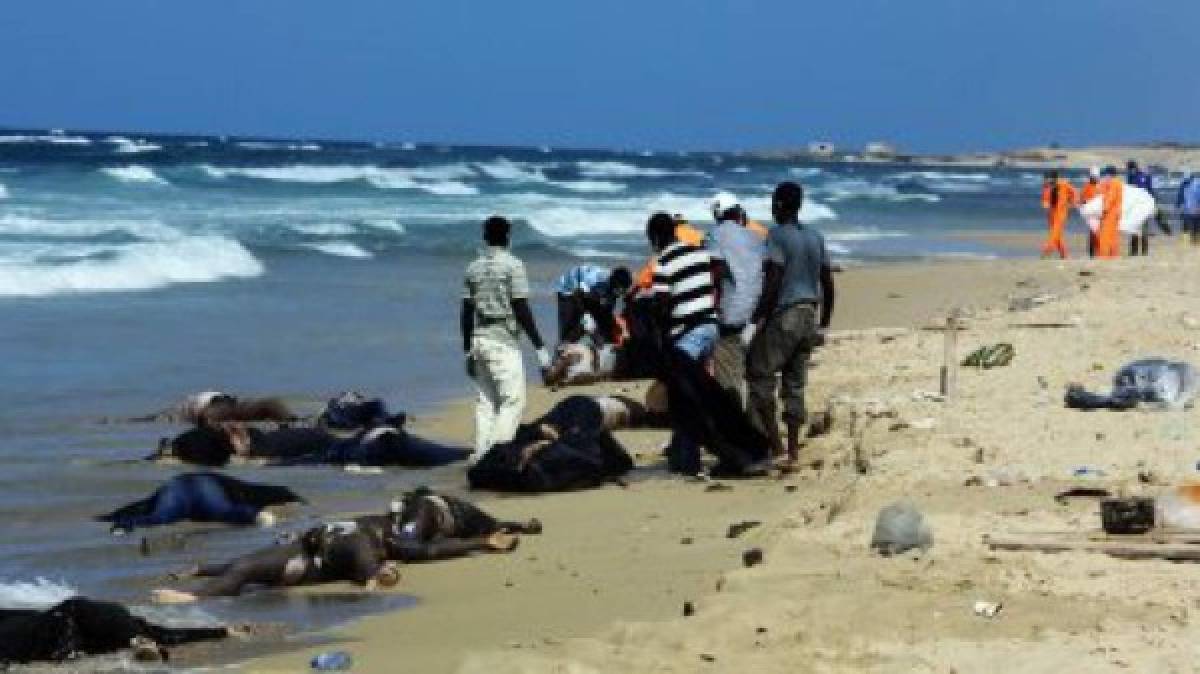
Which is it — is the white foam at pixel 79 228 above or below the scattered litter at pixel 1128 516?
below

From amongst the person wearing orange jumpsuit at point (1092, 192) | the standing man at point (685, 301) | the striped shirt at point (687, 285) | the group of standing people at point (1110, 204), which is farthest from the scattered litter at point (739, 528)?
the person wearing orange jumpsuit at point (1092, 192)

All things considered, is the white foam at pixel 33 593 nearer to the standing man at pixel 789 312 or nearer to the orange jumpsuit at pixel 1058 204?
the standing man at pixel 789 312

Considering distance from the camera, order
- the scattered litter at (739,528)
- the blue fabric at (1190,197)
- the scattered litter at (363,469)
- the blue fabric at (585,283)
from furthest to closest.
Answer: the blue fabric at (1190,197) < the blue fabric at (585,283) < the scattered litter at (363,469) < the scattered litter at (739,528)

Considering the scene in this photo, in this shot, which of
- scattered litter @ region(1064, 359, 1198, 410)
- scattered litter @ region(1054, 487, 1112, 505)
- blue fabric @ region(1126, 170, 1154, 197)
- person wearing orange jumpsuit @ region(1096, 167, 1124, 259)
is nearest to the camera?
scattered litter @ region(1054, 487, 1112, 505)

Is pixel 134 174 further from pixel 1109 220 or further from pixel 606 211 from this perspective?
pixel 1109 220

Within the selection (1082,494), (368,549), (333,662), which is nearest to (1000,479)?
(1082,494)

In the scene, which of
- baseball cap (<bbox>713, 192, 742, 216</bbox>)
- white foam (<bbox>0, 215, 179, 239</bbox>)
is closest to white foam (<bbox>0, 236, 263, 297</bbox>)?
white foam (<bbox>0, 215, 179, 239</bbox>)

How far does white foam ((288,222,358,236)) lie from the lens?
119 feet

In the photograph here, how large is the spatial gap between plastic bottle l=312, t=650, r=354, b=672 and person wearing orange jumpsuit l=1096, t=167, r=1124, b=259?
848 inches

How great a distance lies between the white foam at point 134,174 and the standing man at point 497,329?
142 feet

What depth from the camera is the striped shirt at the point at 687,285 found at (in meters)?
10.2

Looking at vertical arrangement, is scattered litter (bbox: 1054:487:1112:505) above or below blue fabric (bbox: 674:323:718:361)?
below

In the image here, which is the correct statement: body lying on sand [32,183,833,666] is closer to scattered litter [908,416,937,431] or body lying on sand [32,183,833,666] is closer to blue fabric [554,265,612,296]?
scattered litter [908,416,937,431]

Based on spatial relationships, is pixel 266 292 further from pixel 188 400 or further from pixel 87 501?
pixel 87 501
